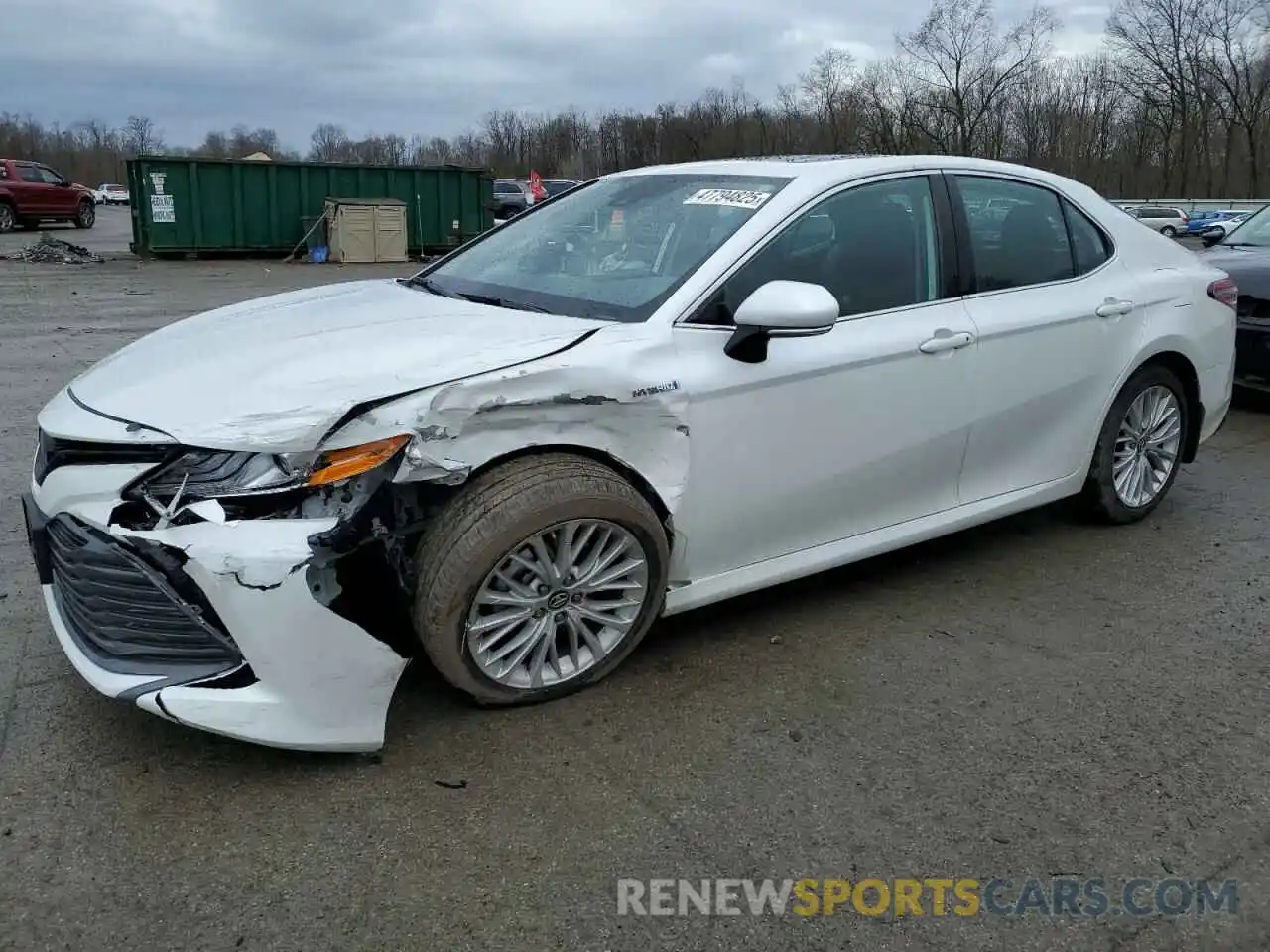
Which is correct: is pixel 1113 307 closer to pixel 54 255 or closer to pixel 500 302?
pixel 500 302

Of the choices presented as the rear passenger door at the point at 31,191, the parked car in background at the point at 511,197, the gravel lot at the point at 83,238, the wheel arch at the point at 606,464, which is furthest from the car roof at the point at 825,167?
the rear passenger door at the point at 31,191

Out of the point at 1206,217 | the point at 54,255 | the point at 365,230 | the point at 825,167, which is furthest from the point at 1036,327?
the point at 1206,217

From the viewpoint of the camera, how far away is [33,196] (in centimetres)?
3006

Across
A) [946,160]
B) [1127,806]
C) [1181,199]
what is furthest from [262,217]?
[1181,199]

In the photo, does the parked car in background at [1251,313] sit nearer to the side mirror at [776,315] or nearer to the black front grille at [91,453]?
the side mirror at [776,315]

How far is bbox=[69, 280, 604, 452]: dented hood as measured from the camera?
8.77 ft

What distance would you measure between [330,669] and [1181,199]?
7120cm

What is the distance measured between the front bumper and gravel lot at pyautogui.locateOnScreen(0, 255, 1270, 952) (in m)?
0.22

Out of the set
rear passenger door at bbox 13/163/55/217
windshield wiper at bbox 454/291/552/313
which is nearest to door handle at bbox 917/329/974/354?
windshield wiper at bbox 454/291/552/313

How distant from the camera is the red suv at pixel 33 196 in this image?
29312 millimetres

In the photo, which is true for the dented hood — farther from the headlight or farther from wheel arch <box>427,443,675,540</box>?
wheel arch <box>427,443,675,540</box>

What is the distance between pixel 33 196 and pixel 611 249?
31955mm

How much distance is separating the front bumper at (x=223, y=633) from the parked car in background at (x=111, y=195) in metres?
88.5

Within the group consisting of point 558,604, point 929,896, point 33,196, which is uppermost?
point 33,196
